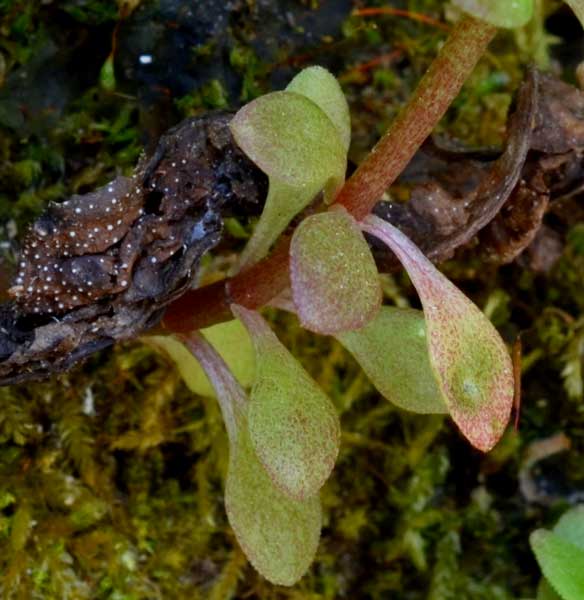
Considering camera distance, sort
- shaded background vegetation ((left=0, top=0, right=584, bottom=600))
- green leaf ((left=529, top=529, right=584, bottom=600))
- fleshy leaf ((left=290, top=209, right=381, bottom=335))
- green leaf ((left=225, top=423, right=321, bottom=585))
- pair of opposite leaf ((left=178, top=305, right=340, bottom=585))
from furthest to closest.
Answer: shaded background vegetation ((left=0, top=0, right=584, bottom=600)), green leaf ((left=529, top=529, right=584, bottom=600)), green leaf ((left=225, top=423, right=321, bottom=585)), pair of opposite leaf ((left=178, top=305, right=340, bottom=585)), fleshy leaf ((left=290, top=209, right=381, bottom=335))

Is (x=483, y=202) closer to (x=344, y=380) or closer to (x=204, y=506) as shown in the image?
(x=344, y=380)

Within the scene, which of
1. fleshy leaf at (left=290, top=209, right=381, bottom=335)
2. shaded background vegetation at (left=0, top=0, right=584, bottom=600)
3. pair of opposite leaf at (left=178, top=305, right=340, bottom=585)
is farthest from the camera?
shaded background vegetation at (left=0, top=0, right=584, bottom=600)

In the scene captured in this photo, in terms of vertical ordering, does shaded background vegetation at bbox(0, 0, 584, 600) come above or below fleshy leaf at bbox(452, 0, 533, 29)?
below

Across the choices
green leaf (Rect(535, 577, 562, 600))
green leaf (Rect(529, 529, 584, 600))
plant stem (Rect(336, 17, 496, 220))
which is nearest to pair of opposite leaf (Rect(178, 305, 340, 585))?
plant stem (Rect(336, 17, 496, 220))

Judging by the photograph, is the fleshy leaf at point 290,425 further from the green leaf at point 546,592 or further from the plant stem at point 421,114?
the green leaf at point 546,592

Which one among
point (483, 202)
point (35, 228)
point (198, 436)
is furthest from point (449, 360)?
point (198, 436)

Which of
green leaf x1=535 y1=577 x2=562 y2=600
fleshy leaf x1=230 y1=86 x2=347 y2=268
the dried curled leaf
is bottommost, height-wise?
green leaf x1=535 y1=577 x2=562 y2=600

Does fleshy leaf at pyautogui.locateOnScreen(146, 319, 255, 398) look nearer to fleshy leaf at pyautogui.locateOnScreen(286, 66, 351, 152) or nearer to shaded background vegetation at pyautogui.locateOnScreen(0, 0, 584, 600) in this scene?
shaded background vegetation at pyautogui.locateOnScreen(0, 0, 584, 600)

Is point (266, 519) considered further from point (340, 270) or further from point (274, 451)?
point (340, 270)
